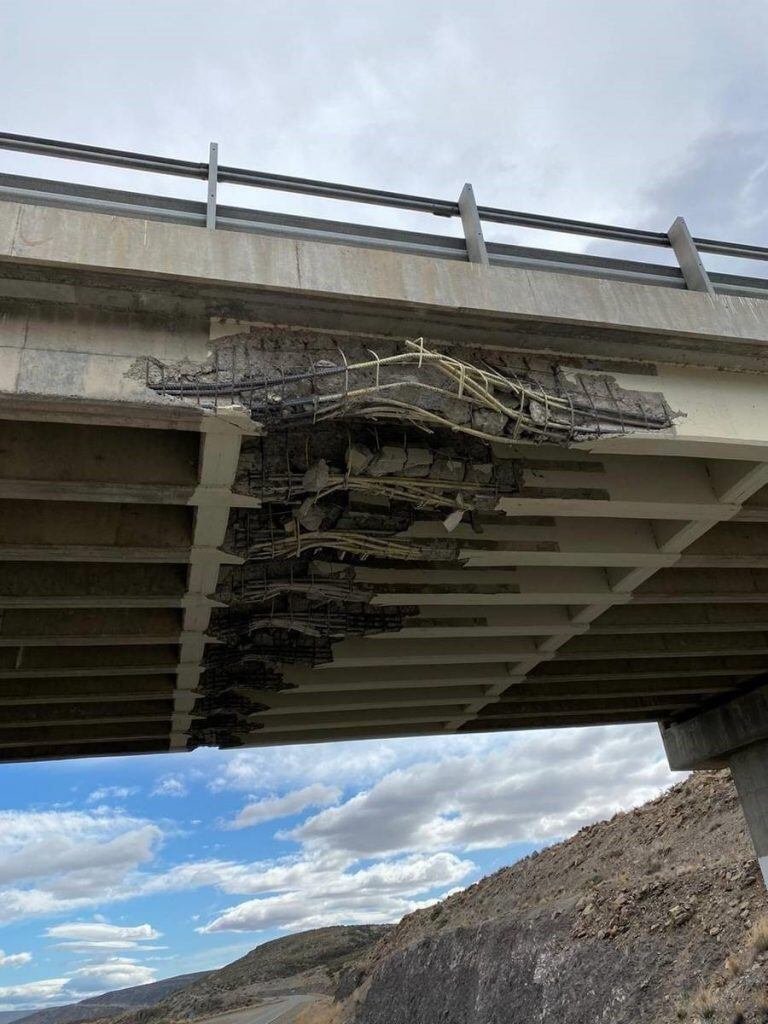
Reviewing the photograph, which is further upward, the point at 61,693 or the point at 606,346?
the point at 606,346

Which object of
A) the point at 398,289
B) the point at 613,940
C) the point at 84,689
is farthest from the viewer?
the point at 613,940

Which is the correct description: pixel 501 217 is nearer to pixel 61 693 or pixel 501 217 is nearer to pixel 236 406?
pixel 236 406

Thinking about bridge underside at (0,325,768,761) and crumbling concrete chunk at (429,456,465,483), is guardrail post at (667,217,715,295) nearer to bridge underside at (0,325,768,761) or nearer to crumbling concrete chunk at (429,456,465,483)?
bridge underside at (0,325,768,761)

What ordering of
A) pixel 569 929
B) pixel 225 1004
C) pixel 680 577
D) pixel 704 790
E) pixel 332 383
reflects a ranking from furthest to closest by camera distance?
pixel 225 1004 < pixel 704 790 < pixel 569 929 < pixel 680 577 < pixel 332 383

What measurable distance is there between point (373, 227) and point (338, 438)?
1.76 m

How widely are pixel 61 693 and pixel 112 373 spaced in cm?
586

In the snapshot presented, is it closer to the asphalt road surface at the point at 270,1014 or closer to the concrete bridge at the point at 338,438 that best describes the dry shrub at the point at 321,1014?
the asphalt road surface at the point at 270,1014

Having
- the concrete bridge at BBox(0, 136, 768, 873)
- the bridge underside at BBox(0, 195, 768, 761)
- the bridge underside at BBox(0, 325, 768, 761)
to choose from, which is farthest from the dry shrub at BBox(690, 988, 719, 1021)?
the concrete bridge at BBox(0, 136, 768, 873)

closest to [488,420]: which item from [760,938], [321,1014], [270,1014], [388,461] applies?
[388,461]

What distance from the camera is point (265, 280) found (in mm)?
5062

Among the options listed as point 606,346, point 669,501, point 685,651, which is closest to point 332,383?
point 606,346

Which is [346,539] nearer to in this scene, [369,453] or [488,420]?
[369,453]

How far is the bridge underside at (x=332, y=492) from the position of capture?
507 centimetres

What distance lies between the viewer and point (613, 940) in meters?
18.4
